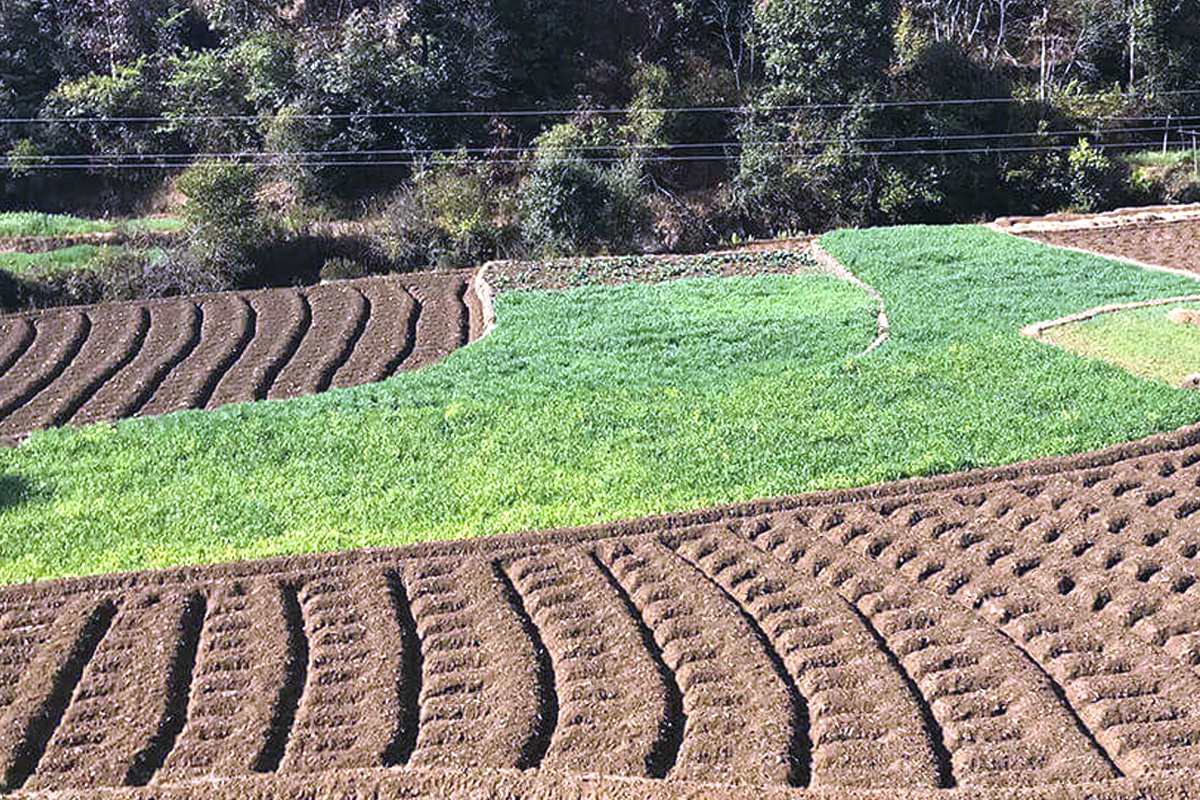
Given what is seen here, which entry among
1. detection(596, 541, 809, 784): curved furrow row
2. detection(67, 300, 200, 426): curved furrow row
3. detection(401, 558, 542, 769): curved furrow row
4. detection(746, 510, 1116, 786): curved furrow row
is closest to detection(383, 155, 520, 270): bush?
detection(67, 300, 200, 426): curved furrow row

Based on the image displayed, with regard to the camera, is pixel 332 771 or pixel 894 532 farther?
pixel 894 532

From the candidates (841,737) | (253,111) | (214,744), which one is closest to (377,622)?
(214,744)

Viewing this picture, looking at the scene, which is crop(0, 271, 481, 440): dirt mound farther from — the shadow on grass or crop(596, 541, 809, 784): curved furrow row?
crop(596, 541, 809, 784): curved furrow row

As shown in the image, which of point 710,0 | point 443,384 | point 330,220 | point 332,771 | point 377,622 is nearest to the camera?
point 332,771

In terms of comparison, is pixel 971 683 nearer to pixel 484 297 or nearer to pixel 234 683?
pixel 234 683

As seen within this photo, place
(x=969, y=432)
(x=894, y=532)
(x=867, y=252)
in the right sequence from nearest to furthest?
(x=894, y=532) < (x=969, y=432) < (x=867, y=252)

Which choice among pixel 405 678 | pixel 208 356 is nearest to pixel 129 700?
pixel 405 678

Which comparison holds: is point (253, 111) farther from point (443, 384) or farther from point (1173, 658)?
point (1173, 658)
